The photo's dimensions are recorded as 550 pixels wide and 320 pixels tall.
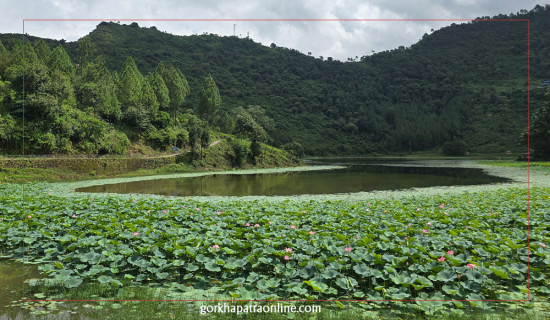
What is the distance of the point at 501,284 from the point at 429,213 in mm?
4865

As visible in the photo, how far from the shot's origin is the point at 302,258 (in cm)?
598

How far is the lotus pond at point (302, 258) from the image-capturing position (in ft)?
16.5

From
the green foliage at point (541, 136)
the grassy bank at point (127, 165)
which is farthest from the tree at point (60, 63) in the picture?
the green foliage at point (541, 136)

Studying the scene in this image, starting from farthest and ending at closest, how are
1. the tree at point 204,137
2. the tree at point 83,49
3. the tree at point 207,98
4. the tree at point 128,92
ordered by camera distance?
1. the tree at point 207,98
2. the tree at point 83,49
3. the tree at point 204,137
4. the tree at point 128,92

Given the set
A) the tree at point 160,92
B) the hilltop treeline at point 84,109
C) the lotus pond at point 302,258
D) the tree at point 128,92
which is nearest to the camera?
the lotus pond at point 302,258

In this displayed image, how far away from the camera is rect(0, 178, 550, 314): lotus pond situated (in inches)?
198

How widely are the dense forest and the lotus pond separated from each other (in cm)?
2807

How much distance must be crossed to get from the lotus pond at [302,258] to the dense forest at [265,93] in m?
28.1

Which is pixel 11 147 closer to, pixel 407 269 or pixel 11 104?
pixel 11 104

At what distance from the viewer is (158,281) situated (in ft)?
19.1

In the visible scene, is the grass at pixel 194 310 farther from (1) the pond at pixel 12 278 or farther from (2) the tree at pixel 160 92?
(2) the tree at pixel 160 92

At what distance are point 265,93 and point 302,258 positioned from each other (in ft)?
458

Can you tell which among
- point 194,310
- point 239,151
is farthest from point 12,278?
point 239,151

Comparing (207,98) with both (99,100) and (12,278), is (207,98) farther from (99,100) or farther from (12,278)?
(12,278)
